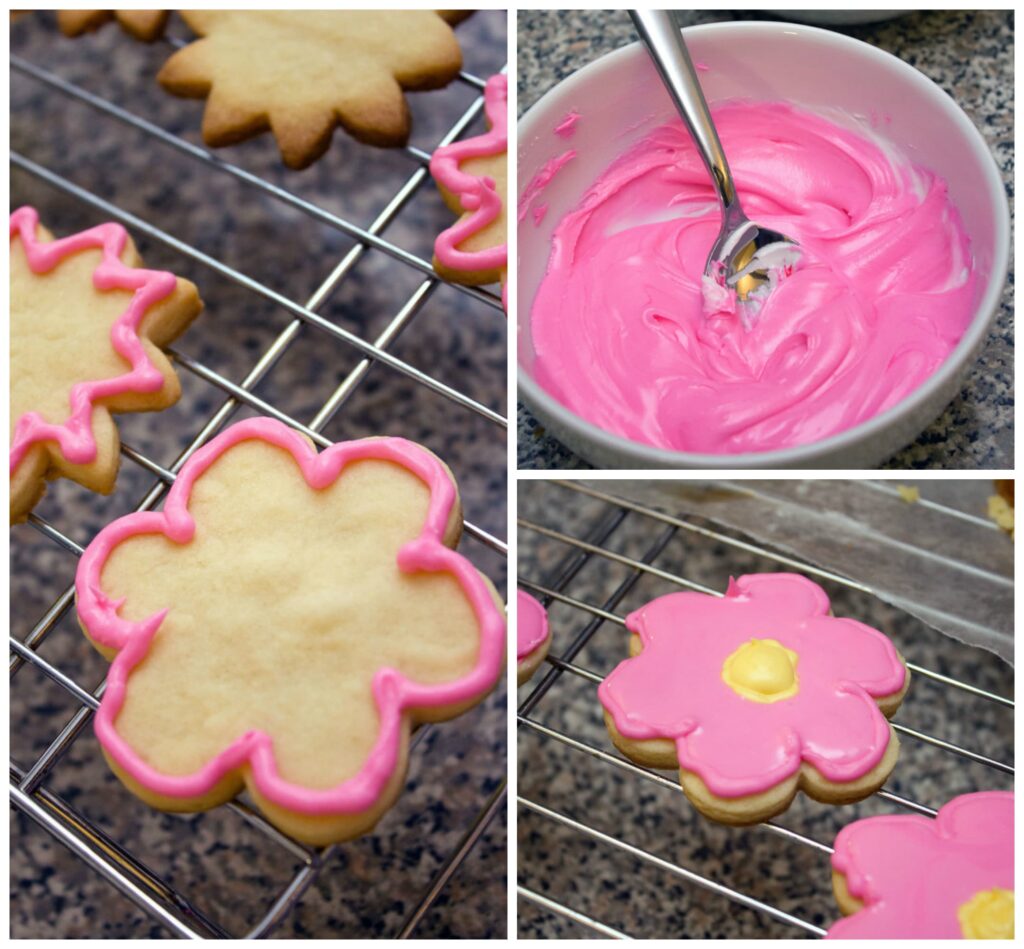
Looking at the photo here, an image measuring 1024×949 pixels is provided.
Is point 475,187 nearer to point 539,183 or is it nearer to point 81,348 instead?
point 539,183

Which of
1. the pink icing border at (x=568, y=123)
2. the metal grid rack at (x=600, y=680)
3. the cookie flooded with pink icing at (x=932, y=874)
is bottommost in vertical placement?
the metal grid rack at (x=600, y=680)

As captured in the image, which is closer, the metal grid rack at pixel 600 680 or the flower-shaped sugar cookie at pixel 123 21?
the metal grid rack at pixel 600 680

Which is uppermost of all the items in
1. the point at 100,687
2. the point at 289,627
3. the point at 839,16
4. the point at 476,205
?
the point at 839,16

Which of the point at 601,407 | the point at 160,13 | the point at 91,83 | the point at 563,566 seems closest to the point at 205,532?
the point at 601,407

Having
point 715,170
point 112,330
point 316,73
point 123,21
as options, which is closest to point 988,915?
point 715,170

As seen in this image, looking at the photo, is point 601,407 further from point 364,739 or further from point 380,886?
point 380,886

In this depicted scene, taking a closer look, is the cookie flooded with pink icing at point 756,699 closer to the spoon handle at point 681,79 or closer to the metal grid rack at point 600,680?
the metal grid rack at point 600,680

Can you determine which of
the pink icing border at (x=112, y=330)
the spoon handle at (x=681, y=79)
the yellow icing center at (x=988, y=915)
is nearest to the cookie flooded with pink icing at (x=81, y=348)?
the pink icing border at (x=112, y=330)
